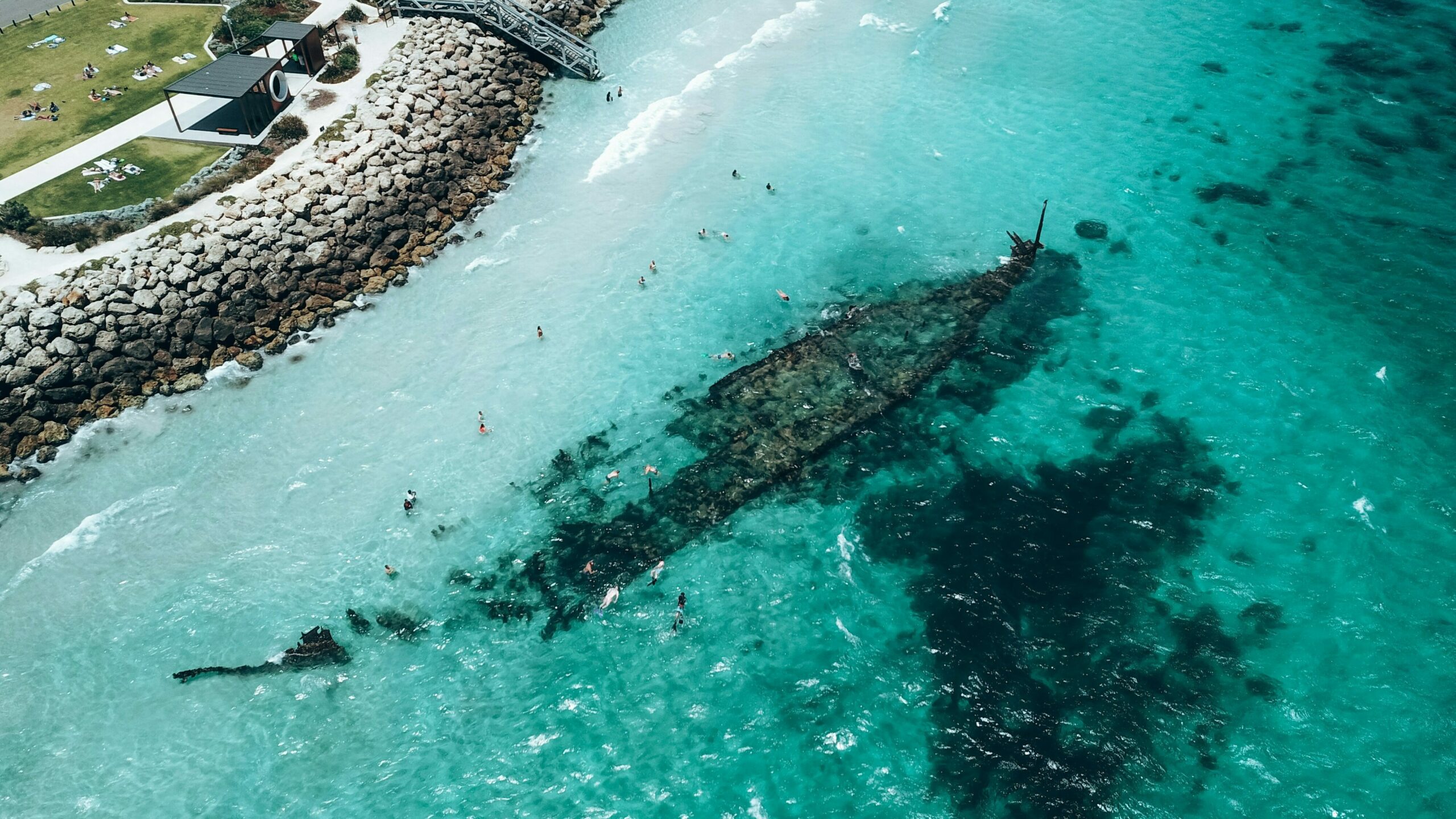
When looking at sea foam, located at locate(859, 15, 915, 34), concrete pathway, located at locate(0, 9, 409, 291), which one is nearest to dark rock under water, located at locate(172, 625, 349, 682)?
concrete pathway, located at locate(0, 9, 409, 291)

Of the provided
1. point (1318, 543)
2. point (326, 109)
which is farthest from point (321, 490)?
point (1318, 543)

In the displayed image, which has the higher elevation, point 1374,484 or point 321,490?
point 321,490

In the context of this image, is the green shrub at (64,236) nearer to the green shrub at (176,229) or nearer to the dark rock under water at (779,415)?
the green shrub at (176,229)

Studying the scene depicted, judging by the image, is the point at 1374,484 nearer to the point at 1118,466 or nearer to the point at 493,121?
the point at 1118,466

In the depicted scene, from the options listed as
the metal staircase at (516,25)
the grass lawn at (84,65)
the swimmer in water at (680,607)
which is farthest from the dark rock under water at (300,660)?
the metal staircase at (516,25)

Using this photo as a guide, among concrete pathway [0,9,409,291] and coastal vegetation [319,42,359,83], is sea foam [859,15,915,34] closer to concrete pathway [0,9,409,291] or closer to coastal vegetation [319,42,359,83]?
concrete pathway [0,9,409,291]

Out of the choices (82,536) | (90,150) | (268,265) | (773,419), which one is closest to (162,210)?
(268,265)

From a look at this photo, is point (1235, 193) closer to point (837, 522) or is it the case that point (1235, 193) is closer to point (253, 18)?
point (837, 522)
